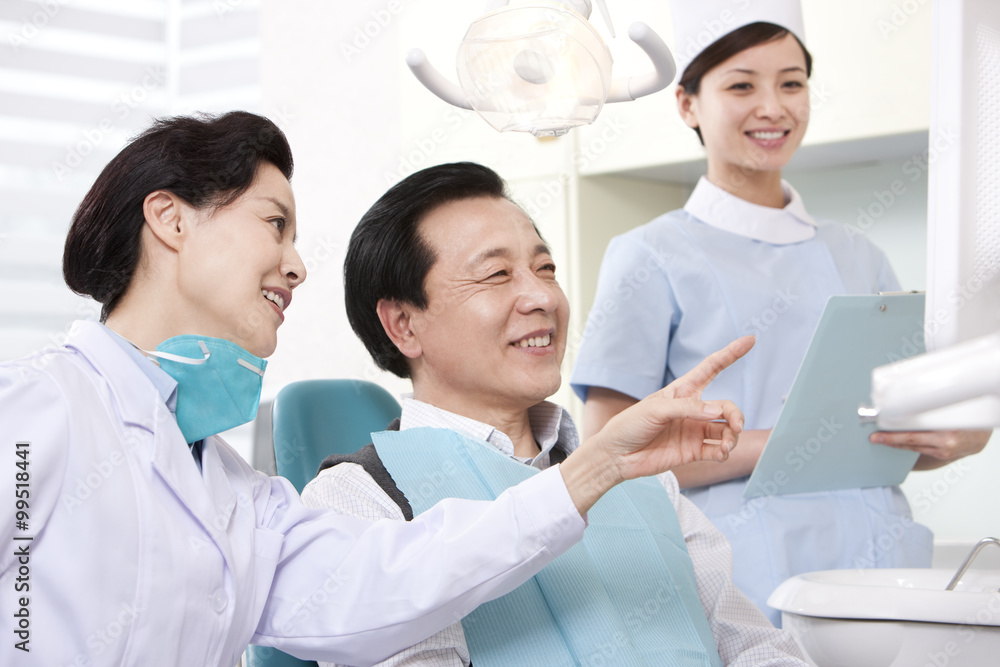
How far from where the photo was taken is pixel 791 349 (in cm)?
144

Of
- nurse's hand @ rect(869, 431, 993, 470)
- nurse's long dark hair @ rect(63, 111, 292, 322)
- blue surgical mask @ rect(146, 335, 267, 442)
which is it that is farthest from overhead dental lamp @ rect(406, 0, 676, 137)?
nurse's hand @ rect(869, 431, 993, 470)

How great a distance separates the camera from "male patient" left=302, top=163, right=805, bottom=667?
1026mm

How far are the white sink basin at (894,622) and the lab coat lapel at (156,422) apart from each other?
1.95 feet

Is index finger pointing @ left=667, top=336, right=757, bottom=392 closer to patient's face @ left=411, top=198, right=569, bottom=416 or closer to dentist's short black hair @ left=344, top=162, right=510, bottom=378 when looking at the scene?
patient's face @ left=411, top=198, right=569, bottom=416

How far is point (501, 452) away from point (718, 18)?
0.80 m

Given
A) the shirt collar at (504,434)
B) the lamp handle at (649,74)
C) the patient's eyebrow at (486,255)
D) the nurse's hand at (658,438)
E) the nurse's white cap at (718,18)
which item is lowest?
the shirt collar at (504,434)

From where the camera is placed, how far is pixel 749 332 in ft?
4.69

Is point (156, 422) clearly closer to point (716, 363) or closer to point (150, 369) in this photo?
point (150, 369)

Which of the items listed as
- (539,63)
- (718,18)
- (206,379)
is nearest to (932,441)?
(718,18)

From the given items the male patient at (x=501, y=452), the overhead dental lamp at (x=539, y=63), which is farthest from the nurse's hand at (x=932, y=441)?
the overhead dental lamp at (x=539, y=63)

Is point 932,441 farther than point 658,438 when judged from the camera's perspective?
Yes

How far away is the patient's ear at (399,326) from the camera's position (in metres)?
1.23

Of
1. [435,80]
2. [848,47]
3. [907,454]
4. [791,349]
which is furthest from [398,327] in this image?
[848,47]

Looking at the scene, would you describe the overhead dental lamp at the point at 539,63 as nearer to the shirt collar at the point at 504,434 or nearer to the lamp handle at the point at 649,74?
the lamp handle at the point at 649,74
